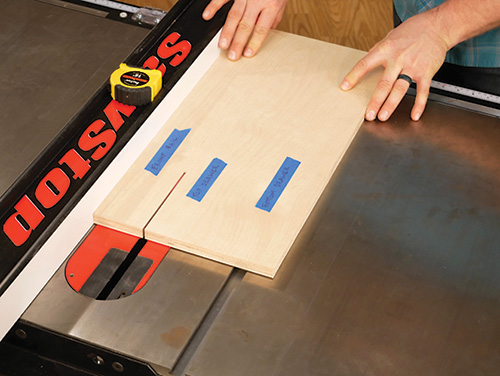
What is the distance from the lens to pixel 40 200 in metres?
1.29

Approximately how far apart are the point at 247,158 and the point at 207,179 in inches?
4.1

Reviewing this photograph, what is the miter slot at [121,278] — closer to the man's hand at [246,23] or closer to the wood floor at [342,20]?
the man's hand at [246,23]

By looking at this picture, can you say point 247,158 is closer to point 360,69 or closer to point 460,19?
point 360,69

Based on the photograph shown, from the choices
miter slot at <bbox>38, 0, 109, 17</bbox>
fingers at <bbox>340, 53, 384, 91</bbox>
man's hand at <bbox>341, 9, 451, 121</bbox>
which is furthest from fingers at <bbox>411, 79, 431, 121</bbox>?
miter slot at <bbox>38, 0, 109, 17</bbox>

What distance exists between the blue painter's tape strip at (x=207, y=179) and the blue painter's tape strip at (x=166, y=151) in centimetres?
9

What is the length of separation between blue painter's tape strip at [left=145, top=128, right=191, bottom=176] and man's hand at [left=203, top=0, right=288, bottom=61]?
1.02 ft

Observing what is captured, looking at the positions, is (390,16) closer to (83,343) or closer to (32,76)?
(32,76)

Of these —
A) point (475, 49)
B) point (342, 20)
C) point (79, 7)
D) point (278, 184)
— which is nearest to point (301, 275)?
point (278, 184)

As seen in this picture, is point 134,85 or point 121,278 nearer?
point 121,278

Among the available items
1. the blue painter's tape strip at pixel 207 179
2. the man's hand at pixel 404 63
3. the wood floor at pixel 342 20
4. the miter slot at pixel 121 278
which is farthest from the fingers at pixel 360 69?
the wood floor at pixel 342 20

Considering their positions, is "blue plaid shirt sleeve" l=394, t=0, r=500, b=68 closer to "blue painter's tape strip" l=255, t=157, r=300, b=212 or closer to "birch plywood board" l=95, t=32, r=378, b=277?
"birch plywood board" l=95, t=32, r=378, b=277

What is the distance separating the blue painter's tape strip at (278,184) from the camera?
135 centimetres

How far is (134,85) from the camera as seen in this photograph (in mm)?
1516

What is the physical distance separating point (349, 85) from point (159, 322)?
→ 0.76m
